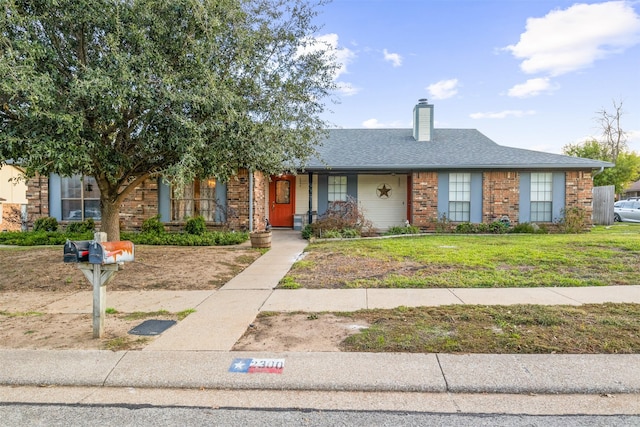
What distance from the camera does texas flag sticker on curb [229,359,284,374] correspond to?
10.4ft

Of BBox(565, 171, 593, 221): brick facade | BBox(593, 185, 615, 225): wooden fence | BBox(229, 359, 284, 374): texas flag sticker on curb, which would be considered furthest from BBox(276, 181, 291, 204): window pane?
BBox(593, 185, 615, 225): wooden fence

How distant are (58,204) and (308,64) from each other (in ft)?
35.1

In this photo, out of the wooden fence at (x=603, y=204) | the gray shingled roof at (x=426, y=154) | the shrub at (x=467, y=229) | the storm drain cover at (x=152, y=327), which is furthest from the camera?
the wooden fence at (x=603, y=204)

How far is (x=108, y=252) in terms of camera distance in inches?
149

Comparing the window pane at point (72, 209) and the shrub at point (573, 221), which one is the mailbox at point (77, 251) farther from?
the shrub at point (573, 221)

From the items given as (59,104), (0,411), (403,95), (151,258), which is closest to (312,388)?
(0,411)

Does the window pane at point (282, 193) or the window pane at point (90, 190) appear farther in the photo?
the window pane at point (282, 193)

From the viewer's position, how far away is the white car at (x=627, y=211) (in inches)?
783

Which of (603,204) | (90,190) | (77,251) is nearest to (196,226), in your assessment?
(90,190)

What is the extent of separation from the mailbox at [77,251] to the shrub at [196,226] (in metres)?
8.42

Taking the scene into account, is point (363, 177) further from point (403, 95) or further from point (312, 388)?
point (312, 388)

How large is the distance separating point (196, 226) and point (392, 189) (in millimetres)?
8199

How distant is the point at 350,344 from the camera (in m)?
3.71

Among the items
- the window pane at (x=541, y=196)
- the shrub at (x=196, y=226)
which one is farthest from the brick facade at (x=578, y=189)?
the shrub at (x=196, y=226)
